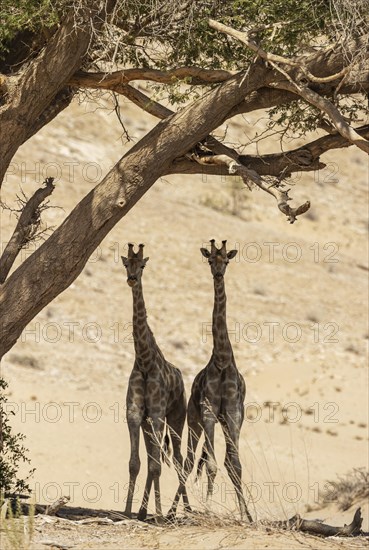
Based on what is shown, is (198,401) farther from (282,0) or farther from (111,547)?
(282,0)

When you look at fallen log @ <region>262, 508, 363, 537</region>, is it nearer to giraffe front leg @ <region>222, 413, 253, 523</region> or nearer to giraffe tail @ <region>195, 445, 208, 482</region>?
giraffe front leg @ <region>222, 413, 253, 523</region>

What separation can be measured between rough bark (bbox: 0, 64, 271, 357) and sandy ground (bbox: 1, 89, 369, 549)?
214 cm

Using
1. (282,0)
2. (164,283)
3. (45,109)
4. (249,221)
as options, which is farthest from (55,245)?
(249,221)

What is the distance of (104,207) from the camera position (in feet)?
31.9

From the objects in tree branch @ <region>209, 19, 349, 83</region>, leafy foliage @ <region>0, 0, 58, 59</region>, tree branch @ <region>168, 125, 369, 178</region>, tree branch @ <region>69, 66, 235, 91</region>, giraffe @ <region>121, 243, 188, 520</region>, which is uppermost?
leafy foliage @ <region>0, 0, 58, 59</region>

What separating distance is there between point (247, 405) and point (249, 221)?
15.4 m

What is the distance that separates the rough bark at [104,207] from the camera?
9633mm

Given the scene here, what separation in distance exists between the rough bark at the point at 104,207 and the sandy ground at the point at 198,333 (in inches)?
84.2

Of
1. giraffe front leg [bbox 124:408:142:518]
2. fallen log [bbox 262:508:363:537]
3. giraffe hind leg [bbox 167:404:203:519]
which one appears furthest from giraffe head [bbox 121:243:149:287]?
fallen log [bbox 262:508:363:537]

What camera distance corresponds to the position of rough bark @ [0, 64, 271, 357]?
9.63 metres

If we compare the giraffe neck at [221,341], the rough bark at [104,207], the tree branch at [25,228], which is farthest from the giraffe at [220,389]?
the tree branch at [25,228]

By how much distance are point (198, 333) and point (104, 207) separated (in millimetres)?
17112

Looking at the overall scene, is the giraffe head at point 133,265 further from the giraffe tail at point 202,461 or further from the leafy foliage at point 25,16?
the leafy foliage at point 25,16

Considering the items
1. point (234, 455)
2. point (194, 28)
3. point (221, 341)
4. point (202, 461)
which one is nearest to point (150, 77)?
point (194, 28)
